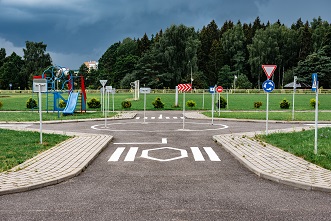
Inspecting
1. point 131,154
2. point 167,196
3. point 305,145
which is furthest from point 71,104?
point 167,196

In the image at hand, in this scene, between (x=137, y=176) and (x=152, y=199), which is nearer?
(x=152, y=199)

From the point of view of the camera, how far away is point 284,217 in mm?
5527

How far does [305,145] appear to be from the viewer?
40.2 ft

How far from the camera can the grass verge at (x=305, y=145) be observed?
977 centimetres

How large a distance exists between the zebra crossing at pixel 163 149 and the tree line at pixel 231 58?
77.9 metres

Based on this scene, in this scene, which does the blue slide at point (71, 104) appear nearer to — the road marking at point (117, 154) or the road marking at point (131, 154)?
the road marking at point (117, 154)

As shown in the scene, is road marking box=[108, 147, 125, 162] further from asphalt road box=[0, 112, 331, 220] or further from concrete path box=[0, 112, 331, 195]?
concrete path box=[0, 112, 331, 195]

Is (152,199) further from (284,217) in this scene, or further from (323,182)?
(323,182)

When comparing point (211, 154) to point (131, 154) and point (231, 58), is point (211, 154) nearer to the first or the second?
point (131, 154)

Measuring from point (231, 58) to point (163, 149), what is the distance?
9773 cm

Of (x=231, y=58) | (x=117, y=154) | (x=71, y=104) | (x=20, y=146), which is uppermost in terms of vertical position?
(x=231, y=58)

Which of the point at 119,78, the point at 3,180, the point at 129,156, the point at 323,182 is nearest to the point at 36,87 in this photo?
the point at 129,156

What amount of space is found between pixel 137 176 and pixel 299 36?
342ft

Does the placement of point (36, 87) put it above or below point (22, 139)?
above
